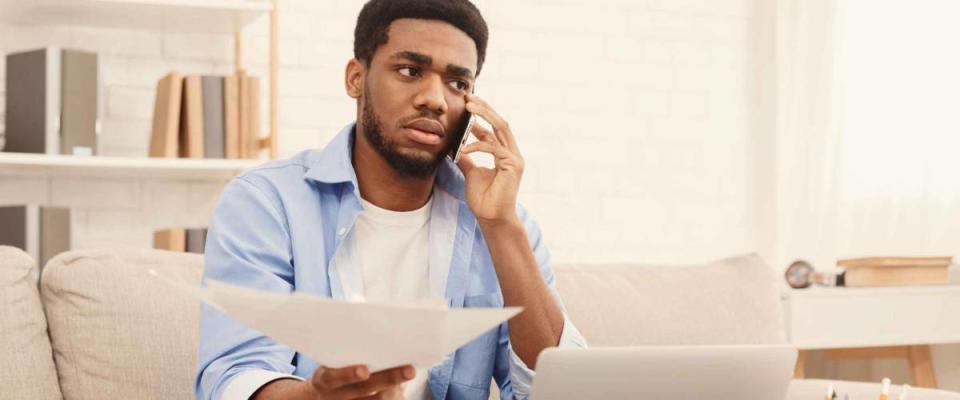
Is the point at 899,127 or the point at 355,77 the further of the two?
the point at 899,127

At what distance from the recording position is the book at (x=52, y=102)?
8.86 feet

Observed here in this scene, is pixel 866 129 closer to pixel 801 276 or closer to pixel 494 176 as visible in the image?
pixel 801 276

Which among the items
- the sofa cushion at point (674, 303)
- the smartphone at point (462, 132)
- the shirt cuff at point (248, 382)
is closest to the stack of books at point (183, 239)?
the sofa cushion at point (674, 303)

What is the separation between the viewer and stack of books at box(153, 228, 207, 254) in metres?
2.86

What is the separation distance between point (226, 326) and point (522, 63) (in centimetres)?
218

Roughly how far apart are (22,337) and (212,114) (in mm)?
1259

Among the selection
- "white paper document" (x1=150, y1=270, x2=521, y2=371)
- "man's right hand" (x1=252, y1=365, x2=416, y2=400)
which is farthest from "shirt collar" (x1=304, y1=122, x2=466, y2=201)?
Result: "white paper document" (x1=150, y1=270, x2=521, y2=371)

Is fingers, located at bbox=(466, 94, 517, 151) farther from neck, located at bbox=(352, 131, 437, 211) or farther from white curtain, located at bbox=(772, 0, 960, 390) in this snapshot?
white curtain, located at bbox=(772, 0, 960, 390)

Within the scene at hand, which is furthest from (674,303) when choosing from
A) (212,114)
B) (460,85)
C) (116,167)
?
(116,167)

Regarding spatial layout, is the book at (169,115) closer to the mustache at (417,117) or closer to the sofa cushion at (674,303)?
the sofa cushion at (674,303)

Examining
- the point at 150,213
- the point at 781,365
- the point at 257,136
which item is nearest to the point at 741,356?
the point at 781,365

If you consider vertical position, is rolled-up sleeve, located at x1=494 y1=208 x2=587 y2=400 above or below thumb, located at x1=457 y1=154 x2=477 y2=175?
below

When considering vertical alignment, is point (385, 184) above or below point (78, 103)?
below

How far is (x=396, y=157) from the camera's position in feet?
5.56
